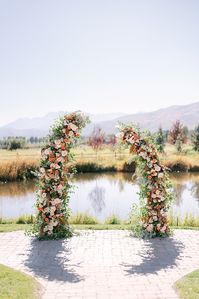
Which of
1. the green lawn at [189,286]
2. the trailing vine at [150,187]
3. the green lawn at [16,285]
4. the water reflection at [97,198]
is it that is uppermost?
the trailing vine at [150,187]

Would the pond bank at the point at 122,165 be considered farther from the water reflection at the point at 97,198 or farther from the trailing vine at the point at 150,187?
the trailing vine at the point at 150,187

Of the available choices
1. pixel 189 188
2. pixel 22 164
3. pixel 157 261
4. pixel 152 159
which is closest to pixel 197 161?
pixel 189 188

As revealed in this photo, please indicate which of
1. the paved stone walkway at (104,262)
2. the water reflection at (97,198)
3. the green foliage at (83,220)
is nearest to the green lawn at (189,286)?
the paved stone walkway at (104,262)

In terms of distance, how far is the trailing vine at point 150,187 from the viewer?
31.4 feet

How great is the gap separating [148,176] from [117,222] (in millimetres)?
2710

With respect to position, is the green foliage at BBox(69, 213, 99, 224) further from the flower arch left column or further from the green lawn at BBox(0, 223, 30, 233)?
the flower arch left column

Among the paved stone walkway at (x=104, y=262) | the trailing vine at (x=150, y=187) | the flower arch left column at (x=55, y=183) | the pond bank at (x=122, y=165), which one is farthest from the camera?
the pond bank at (x=122, y=165)

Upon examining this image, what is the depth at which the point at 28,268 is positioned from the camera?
737cm

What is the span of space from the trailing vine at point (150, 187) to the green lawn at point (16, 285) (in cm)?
369

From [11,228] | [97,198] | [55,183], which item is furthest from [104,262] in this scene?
[97,198]

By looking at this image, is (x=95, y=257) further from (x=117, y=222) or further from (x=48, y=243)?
(x=117, y=222)

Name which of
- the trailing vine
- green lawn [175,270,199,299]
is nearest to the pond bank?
the trailing vine

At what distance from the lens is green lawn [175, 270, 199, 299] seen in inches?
228

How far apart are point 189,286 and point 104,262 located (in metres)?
1.97
